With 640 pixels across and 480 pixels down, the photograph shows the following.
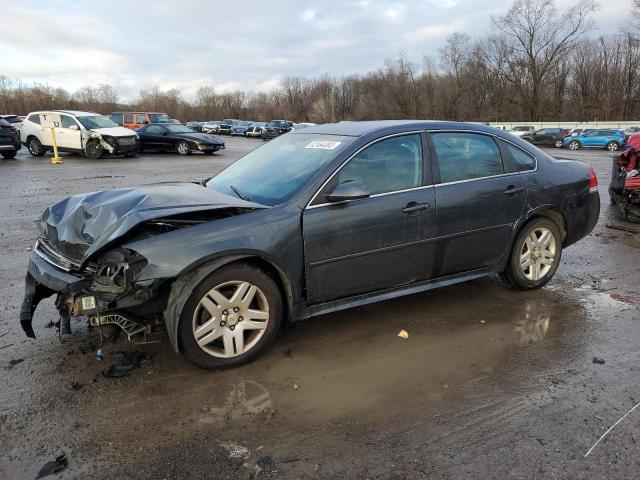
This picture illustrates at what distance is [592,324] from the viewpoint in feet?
13.8

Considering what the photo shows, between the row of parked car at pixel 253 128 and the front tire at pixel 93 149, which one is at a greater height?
the row of parked car at pixel 253 128

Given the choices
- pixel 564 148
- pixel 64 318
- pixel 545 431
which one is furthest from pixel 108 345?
pixel 564 148

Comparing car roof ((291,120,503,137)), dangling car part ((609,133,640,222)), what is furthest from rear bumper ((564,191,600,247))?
dangling car part ((609,133,640,222))

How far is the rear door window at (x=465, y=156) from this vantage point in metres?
4.25

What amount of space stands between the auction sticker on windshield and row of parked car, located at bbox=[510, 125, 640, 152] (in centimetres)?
2935

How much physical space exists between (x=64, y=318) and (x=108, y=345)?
0.39 metres

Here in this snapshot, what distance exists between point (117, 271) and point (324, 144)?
194 cm

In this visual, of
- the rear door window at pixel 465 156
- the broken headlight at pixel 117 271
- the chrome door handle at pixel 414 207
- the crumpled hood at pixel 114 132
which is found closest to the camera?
the broken headlight at pixel 117 271

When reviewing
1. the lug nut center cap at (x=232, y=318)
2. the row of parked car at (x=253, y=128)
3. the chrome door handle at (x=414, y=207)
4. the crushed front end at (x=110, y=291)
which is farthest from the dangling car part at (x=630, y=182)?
the row of parked car at (x=253, y=128)

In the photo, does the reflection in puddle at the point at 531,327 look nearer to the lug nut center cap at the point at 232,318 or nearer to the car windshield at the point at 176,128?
the lug nut center cap at the point at 232,318

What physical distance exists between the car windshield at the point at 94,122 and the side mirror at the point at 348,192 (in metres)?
18.8

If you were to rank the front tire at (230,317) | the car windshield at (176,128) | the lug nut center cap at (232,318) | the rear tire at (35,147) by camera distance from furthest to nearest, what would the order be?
the car windshield at (176,128) → the rear tire at (35,147) → the lug nut center cap at (232,318) → the front tire at (230,317)

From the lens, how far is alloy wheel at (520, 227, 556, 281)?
475cm

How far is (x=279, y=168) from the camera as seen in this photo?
4160mm
